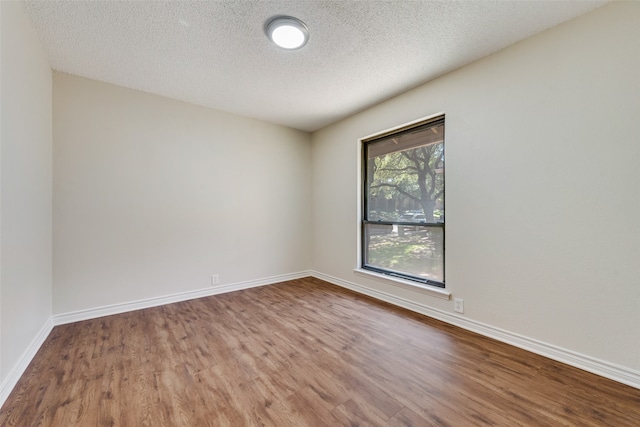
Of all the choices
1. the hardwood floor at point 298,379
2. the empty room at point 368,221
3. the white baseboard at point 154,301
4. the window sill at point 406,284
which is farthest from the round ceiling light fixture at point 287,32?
the white baseboard at point 154,301

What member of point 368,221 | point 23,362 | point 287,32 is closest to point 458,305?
point 368,221

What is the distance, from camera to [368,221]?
371 centimetres

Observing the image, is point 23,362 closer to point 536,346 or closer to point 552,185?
point 536,346

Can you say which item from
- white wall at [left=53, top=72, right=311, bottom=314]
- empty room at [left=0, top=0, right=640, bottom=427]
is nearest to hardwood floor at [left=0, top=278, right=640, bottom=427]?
empty room at [left=0, top=0, right=640, bottom=427]

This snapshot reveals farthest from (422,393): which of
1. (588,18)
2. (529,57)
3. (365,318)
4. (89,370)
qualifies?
(588,18)

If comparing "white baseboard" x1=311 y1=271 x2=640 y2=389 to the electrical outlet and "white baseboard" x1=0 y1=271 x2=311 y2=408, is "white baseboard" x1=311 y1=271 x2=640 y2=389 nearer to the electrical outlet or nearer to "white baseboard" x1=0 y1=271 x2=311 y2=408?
the electrical outlet

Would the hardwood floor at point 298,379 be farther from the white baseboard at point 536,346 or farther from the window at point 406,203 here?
the window at point 406,203

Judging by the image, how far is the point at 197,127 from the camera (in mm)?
3422

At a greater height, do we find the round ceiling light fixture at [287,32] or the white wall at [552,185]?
the round ceiling light fixture at [287,32]

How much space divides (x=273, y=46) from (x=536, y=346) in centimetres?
330

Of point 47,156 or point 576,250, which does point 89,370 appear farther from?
point 576,250

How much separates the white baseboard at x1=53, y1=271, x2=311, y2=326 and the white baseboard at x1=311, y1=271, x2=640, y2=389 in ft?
6.33

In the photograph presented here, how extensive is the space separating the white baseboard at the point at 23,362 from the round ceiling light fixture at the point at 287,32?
2934 millimetres

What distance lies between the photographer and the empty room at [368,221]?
1.63 meters
